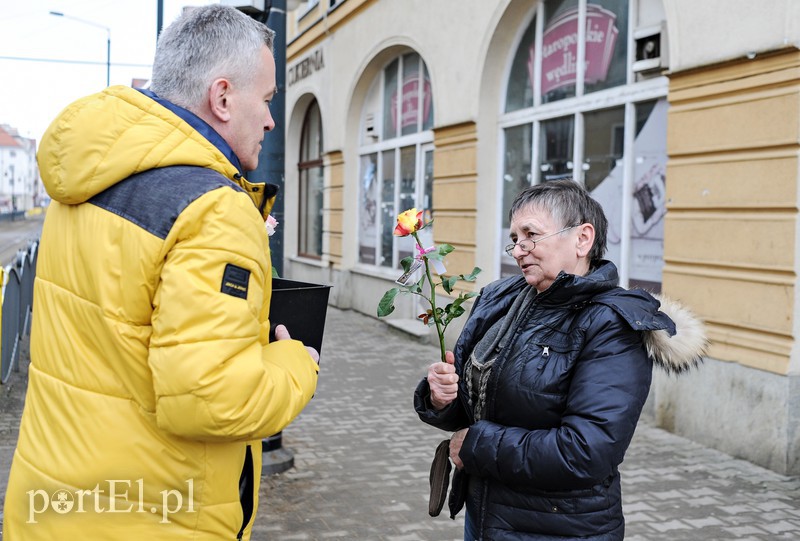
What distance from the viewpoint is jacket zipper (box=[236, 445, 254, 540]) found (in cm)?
200

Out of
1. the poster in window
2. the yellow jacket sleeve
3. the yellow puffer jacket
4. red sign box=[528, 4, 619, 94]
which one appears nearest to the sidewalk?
the poster in window

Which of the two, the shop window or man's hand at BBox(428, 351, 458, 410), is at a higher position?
the shop window

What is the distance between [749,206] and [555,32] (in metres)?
3.83

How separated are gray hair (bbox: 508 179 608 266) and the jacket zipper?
1.13 metres

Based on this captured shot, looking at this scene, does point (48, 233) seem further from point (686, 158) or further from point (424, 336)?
point (424, 336)

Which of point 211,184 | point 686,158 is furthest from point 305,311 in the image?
point 686,158

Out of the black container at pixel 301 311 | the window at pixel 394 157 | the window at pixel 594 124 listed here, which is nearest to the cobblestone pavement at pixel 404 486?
the window at pixel 594 124

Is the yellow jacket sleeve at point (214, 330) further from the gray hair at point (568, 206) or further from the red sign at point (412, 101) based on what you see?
the red sign at point (412, 101)

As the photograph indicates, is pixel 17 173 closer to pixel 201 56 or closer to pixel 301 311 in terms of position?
pixel 301 311

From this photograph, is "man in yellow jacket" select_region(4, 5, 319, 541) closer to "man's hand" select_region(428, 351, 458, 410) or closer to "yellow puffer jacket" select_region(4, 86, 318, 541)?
"yellow puffer jacket" select_region(4, 86, 318, 541)

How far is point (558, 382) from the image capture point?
90.8 inches

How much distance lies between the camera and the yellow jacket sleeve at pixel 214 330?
5.36ft

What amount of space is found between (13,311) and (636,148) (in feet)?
21.8

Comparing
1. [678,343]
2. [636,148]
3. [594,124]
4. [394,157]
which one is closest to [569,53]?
[594,124]
